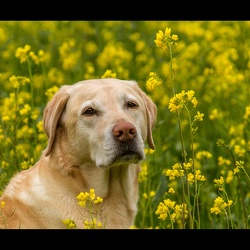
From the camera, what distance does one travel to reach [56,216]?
5.30 m

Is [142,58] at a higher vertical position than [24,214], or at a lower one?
higher

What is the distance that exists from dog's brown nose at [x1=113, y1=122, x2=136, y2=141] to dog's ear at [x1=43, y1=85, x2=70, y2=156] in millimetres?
554

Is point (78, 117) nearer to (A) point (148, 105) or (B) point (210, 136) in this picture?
(A) point (148, 105)

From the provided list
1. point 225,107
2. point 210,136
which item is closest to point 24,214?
point 210,136

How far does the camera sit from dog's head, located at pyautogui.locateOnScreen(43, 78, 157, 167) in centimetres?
505

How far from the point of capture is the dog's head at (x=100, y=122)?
5.05 m

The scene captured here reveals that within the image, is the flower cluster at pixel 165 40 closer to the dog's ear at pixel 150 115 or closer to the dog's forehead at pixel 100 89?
the dog's forehead at pixel 100 89

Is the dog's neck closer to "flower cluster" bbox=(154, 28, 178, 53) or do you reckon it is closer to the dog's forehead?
the dog's forehead

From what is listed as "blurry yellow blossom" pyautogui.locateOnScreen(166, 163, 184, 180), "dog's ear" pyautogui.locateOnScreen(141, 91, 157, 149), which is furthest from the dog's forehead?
"blurry yellow blossom" pyautogui.locateOnScreen(166, 163, 184, 180)

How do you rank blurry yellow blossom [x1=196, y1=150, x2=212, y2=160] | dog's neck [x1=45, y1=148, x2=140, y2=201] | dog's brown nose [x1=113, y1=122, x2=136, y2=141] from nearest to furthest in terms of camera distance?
dog's brown nose [x1=113, y1=122, x2=136, y2=141] < dog's neck [x1=45, y1=148, x2=140, y2=201] < blurry yellow blossom [x1=196, y1=150, x2=212, y2=160]

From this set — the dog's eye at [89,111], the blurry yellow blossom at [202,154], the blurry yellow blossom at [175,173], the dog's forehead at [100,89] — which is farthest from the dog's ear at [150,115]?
the blurry yellow blossom at [202,154]

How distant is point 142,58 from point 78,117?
17.9ft

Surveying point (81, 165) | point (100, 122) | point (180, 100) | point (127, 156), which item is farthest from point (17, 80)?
point (180, 100)

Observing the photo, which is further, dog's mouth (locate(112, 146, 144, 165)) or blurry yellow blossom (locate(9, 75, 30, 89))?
blurry yellow blossom (locate(9, 75, 30, 89))
